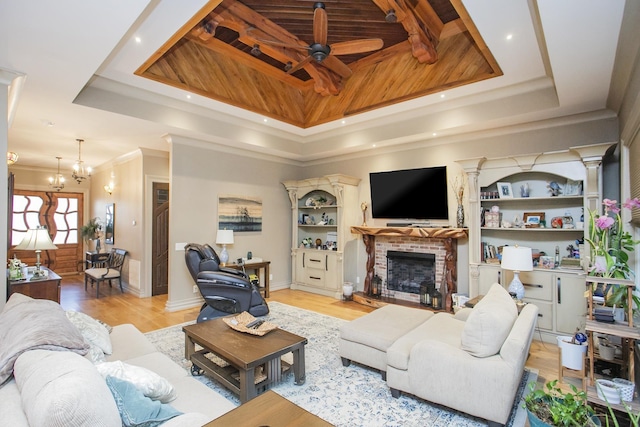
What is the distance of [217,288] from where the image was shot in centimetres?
432

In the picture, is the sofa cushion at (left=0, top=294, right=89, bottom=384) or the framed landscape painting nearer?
the sofa cushion at (left=0, top=294, right=89, bottom=384)

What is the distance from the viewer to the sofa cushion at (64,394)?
1.05 meters

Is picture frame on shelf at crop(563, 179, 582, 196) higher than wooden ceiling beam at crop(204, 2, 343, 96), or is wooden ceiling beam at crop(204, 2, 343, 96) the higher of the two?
wooden ceiling beam at crop(204, 2, 343, 96)

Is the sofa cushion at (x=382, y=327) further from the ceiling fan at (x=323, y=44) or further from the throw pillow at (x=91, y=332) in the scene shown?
the ceiling fan at (x=323, y=44)

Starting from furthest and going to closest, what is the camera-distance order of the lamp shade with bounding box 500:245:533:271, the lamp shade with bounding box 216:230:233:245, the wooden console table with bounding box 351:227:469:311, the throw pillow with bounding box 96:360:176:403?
the lamp shade with bounding box 216:230:233:245
the wooden console table with bounding box 351:227:469:311
the lamp shade with bounding box 500:245:533:271
the throw pillow with bounding box 96:360:176:403

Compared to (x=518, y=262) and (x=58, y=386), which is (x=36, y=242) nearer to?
(x=58, y=386)

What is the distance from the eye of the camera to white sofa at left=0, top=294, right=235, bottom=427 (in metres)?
1.07

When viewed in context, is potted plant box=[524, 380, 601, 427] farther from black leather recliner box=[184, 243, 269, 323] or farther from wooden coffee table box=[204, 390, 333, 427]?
black leather recliner box=[184, 243, 269, 323]

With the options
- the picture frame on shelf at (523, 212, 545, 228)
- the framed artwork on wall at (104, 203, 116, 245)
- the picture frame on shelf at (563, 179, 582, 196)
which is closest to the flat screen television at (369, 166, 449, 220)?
the picture frame on shelf at (523, 212, 545, 228)

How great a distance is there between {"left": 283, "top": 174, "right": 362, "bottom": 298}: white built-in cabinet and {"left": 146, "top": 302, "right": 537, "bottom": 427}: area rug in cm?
242

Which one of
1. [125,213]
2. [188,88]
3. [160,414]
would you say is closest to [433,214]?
[188,88]

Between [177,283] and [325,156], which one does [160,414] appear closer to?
[177,283]

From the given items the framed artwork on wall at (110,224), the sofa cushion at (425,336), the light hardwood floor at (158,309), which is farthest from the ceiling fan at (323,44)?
the framed artwork on wall at (110,224)

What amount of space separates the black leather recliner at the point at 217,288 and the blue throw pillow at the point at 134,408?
2.89 meters
